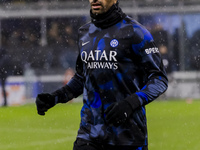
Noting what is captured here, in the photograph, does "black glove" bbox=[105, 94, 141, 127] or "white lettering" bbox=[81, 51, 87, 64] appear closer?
"black glove" bbox=[105, 94, 141, 127]

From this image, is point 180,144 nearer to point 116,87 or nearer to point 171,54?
point 116,87

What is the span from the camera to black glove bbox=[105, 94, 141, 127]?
3.07m

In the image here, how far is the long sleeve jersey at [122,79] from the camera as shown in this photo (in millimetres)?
3297

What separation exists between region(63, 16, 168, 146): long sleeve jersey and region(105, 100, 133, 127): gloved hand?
0.14 m

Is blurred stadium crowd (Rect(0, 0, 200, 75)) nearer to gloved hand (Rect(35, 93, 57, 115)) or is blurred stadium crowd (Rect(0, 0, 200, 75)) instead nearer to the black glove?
gloved hand (Rect(35, 93, 57, 115))

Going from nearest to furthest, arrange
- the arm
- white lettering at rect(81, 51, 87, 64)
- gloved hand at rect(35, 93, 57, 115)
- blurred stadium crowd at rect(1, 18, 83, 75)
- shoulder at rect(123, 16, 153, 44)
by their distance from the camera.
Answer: the arm
shoulder at rect(123, 16, 153, 44)
white lettering at rect(81, 51, 87, 64)
gloved hand at rect(35, 93, 57, 115)
blurred stadium crowd at rect(1, 18, 83, 75)

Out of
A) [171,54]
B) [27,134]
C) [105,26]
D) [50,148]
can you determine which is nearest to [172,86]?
[171,54]

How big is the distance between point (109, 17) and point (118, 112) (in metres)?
0.72

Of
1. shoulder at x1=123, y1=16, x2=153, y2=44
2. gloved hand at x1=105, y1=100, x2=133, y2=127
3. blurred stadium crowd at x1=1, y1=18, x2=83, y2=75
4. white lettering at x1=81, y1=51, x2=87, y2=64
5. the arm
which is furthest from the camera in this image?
blurred stadium crowd at x1=1, y1=18, x2=83, y2=75

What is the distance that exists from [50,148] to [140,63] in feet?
16.7

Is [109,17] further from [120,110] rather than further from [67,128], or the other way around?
[67,128]

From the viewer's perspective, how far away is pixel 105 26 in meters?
3.46

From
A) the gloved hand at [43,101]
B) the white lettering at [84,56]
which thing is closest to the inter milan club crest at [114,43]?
the white lettering at [84,56]

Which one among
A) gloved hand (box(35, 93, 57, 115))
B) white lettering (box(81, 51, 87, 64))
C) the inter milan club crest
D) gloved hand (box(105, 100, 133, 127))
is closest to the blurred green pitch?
gloved hand (box(35, 93, 57, 115))
